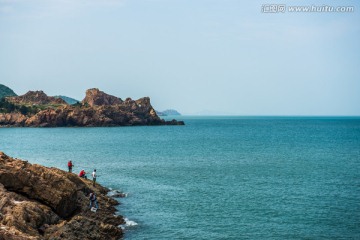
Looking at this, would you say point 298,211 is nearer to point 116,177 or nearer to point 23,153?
point 116,177

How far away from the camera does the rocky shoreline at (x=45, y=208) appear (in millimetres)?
28062

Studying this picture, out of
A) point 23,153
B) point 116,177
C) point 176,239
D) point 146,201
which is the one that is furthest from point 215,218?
point 23,153

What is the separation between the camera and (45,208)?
32.5 metres

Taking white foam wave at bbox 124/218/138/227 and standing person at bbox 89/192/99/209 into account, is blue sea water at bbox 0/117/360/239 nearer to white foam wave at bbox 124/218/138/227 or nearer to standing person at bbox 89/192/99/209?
white foam wave at bbox 124/218/138/227

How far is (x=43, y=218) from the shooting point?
30.3 meters

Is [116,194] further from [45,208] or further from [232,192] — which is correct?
[45,208]

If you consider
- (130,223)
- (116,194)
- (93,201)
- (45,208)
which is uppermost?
(45,208)

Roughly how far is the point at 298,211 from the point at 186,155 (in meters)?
53.3

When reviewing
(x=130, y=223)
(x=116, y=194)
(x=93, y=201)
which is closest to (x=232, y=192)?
(x=116, y=194)

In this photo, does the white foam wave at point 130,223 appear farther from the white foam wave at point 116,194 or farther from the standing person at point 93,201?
the white foam wave at point 116,194

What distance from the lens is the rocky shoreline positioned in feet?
92.1

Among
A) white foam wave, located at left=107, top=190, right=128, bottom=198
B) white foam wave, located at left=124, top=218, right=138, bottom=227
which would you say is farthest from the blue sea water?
white foam wave, located at left=107, top=190, right=128, bottom=198

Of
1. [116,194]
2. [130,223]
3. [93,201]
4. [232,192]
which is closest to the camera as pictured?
[130,223]

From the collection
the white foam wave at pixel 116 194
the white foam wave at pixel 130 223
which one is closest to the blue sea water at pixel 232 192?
the white foam wave at pixel 130 223
